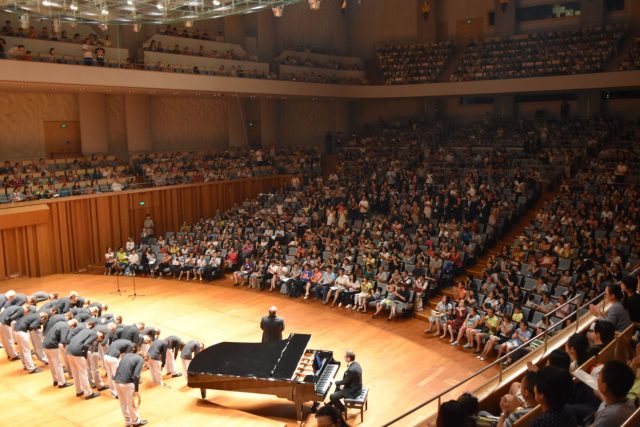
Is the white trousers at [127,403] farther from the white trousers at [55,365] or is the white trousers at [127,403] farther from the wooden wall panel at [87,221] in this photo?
the wooden wall panel at [87,221]

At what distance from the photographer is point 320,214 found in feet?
61.4

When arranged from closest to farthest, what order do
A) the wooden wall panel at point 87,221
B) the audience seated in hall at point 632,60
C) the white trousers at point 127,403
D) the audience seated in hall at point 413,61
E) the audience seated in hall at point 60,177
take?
1. the white trousers at point 127,403
2. the wooden wall panel at point 87,221
3. the audience seated in hall at point 60,177
4. the audience seated in hall at point 632,60
5. the audience seated in hall at point 413,61

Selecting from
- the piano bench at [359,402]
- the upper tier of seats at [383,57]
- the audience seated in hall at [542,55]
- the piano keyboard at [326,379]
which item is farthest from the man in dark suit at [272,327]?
the audience seated in hall at [542,55]

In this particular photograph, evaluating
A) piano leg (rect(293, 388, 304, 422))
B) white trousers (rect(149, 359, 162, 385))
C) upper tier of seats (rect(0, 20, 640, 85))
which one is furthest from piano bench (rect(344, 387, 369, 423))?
upper tier of seats (rect(0, 20, 640, 85))

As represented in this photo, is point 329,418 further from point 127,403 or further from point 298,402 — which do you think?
point 127,403

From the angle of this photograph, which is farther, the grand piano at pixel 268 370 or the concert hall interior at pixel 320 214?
the concert hall interior at pixel 320 214

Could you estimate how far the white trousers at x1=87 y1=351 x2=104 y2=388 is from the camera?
371 inches

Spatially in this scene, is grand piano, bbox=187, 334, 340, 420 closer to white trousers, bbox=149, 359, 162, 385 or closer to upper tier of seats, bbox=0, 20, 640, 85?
white trousers, bbox=149, 359, 162, 385

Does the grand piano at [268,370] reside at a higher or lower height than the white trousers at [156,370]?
higher

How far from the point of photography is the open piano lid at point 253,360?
8391 millimetres

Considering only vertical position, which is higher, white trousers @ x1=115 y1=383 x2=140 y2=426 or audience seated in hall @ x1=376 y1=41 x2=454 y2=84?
audience seated in hall @ x1=376 y1=41 x2=454 y2=84

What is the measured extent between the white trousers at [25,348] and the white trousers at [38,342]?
332 mm

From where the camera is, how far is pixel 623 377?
3594 mm

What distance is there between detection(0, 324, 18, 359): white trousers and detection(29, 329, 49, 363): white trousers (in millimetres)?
502
